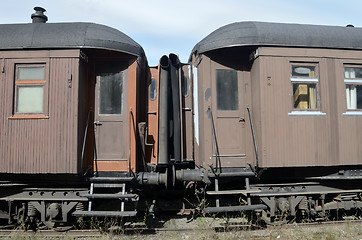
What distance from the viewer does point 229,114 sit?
5.84 metres

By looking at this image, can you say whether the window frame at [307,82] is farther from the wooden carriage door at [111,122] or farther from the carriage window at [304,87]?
the wooden carriage door at [111,122]

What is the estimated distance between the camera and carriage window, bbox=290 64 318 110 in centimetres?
556

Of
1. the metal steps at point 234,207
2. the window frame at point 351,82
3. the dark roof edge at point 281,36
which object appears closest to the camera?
the metal steps at point 234,207

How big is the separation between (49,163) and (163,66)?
125 inches

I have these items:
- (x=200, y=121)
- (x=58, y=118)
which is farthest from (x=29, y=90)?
(x=200, y=121)

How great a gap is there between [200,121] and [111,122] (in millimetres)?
1984

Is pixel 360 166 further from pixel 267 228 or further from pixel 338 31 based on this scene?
pixel 338 31

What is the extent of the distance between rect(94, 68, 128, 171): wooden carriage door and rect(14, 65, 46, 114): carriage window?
1.10 meters

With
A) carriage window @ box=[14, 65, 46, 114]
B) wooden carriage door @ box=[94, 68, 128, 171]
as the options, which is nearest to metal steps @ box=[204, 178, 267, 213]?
wooden carriage door @ box=[94, 68, 128, 171]

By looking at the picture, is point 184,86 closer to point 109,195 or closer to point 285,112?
point 285,112

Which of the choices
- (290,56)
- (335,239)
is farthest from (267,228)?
(290,56)

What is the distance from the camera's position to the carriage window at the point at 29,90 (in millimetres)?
5285

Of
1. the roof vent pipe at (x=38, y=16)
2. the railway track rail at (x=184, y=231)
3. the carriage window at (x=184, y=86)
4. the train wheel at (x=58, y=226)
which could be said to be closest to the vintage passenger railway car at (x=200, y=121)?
the train wheel at (x=58, y=226)

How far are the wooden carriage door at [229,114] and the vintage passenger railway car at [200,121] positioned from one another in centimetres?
2
